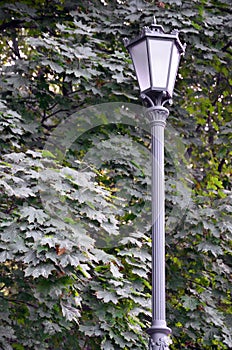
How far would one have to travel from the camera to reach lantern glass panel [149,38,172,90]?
4.41 meters

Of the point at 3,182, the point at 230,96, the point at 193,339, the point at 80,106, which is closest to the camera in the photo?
the point at 3,182

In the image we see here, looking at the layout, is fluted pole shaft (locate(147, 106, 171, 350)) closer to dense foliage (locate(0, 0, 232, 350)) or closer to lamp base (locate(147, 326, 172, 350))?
lamp base (locate(147, 326, 172, 350))

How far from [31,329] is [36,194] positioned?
1788 millimetres

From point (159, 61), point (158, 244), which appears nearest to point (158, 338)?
point (158, 244)

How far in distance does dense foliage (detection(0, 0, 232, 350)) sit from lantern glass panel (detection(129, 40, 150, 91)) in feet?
6.15

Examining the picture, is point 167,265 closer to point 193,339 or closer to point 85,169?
point 193,339

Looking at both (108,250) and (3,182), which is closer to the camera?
(3,182)

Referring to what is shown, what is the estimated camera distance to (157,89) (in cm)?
443

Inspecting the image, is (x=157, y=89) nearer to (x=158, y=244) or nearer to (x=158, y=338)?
(x=158, y=244)

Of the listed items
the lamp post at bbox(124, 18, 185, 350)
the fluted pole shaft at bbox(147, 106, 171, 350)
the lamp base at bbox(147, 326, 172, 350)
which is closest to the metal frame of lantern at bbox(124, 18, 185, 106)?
the lamp post at bbox(124, 18, 185, 350)

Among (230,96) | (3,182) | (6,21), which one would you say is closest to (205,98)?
(230,96)

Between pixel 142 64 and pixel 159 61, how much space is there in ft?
0.40

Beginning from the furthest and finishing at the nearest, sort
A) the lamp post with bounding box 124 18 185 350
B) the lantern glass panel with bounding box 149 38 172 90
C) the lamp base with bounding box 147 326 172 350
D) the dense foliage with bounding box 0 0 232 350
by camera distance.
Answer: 1. the dense foliage with bounding box 0 0 232 350
2. the lantern glass panel with bounding box 149 38 172 90
3. the lamp post with bounding box 124 18 185 350
4. the lamp base with bounding box 147 326 172 350

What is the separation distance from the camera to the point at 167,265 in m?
8.37
